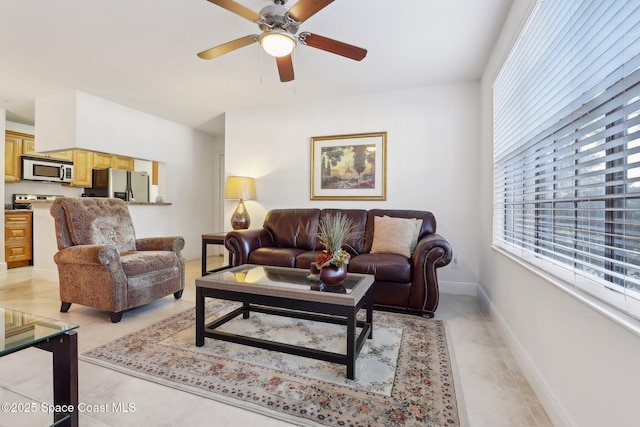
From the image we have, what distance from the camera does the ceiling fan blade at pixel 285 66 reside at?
2350 mm

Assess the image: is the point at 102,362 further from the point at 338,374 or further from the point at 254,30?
the point at 254,30

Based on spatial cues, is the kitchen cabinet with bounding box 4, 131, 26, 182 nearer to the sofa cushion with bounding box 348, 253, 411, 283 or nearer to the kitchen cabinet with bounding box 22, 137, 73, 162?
the kitchen cabinet with bounding box 22, 137, 73, 162

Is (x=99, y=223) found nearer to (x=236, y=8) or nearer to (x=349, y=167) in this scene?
(x=236, y=8)

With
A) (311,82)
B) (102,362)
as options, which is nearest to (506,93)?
(311,82)

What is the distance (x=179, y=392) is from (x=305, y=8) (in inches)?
90.0

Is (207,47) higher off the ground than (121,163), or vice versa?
(207,47)

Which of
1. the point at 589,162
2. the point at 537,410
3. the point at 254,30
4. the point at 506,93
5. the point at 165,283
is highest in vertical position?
the point at 254,30

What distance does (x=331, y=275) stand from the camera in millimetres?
1911

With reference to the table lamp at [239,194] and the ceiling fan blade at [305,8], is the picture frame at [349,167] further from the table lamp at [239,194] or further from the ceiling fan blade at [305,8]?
the ceiling fan blade at [305,8]

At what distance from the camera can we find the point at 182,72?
3.25 m

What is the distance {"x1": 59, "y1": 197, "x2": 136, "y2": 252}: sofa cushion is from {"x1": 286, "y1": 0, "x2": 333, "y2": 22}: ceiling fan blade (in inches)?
99.9

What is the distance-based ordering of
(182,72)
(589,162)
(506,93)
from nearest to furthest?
(589,162), (506,93), (182,72)

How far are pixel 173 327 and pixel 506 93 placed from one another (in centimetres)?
322

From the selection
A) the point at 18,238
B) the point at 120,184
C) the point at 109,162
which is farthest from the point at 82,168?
the point at 18,238
